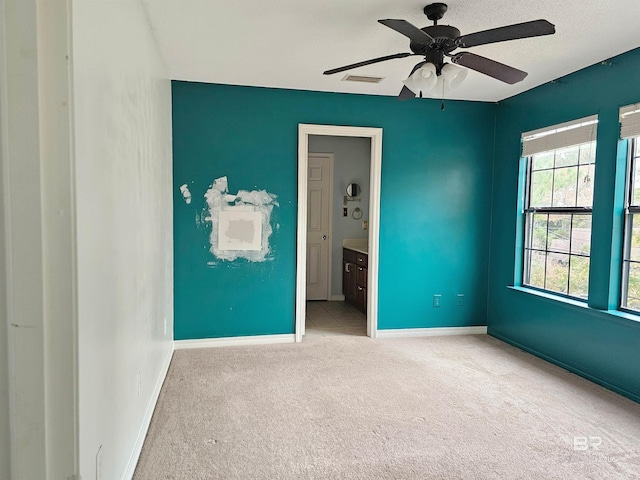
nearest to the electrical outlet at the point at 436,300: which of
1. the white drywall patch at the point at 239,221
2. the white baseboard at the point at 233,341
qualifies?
the white baseboard at the point at 233,341

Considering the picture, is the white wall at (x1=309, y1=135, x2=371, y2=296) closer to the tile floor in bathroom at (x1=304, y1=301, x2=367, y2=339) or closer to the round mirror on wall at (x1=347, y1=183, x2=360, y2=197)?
the round mirror on wall at (x1=347, y1=183, x2=360, y2=197)

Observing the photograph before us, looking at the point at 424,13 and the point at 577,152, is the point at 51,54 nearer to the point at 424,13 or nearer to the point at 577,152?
the point at 424,13

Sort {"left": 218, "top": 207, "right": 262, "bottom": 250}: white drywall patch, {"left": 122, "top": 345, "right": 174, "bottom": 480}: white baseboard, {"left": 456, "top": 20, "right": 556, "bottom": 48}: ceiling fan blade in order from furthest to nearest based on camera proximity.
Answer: {"left": 218, "top": 207, "right": 262, "bottom": 250}: white drywall patch → {"left": 122, "top": 345, "right": 174, "bottom": 480}: white baseboard → {"left": 456, "top": 20, "right": 556, "bottom": 48}: ceiling fan blade

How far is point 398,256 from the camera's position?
4.77 m

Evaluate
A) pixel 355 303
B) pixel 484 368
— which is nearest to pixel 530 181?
pixel 484 368

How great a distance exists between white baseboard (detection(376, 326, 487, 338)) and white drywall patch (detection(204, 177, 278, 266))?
5.01 feet

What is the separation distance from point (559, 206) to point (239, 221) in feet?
9.63

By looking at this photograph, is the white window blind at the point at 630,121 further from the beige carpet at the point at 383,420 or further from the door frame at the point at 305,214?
the door frame at the point at 305,214

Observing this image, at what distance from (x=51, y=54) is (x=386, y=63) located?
2887 millimetres

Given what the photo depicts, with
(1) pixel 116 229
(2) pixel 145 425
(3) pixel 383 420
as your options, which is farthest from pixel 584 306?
(1) pixel 116 229

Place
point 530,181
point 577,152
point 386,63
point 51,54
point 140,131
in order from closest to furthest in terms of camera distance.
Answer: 1. point 51,54
2. point 140,131
3. point 386,63
4. point 577,152
5. point 530,181

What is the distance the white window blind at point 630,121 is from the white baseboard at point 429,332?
2474mm

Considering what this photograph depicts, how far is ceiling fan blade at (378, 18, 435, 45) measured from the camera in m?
2.12

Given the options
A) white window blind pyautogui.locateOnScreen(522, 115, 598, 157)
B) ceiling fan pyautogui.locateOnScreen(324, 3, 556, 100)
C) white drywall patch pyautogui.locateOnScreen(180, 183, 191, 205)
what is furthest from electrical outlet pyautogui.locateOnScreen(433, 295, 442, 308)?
white drywall patch pyautogui.locateOnScreen(180, 183, 191, 205)
